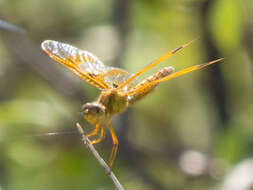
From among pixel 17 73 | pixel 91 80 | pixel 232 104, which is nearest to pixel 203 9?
pixel 232 104

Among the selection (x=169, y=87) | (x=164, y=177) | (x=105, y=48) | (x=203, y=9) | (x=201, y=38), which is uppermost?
(x=203, y=9)

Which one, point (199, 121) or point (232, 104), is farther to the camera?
point (199, 121)

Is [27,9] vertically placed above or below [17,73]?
above

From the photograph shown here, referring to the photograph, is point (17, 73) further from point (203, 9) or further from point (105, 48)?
point (203, 9)

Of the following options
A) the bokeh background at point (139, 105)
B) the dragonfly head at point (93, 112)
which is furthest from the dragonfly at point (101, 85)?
the bokeh background at point (139, 105)

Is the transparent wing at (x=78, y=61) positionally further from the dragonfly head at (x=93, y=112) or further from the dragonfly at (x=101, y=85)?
the dragonfly head at (x=93, y=112)

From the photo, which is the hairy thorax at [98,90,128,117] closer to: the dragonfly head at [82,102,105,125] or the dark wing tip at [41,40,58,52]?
the dragonfly head at [82,102,105,125]
